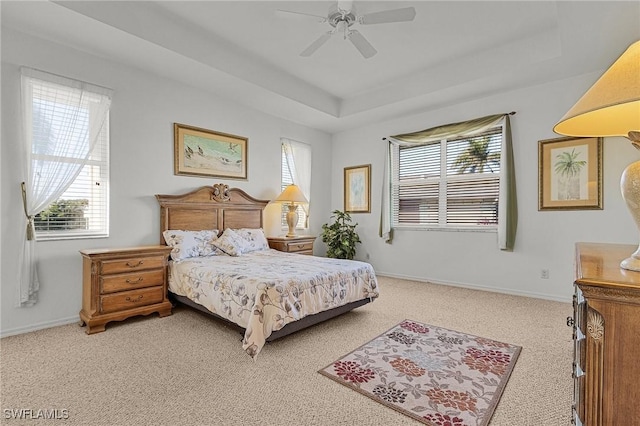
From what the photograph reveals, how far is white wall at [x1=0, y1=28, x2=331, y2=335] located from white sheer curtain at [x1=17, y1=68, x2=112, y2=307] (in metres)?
0.08

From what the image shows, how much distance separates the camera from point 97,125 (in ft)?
11.0

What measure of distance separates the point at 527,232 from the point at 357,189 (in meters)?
2.83

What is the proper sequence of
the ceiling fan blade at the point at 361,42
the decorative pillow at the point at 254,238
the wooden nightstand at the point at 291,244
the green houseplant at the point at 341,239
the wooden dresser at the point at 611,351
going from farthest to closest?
the green houseplant at the point at 341,239 < the wooden nightstand at the point at 291,244 < the decorative pillow at the point at 254,238 < the ceiling fan blade at the point at 361,42 < the wooden dresser at the point at 611,351

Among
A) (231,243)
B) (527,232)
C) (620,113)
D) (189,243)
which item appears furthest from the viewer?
(527,232)

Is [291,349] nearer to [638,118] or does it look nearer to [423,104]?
[638,118]

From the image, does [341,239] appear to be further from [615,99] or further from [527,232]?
[615,99]

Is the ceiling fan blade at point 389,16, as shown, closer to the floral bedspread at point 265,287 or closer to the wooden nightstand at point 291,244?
the floral bedspread at point 265,287

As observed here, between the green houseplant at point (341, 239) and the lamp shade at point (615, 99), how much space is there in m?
4.44

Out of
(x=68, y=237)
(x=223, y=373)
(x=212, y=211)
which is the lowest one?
(x=223, y=373)

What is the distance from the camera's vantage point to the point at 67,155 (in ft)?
10.4

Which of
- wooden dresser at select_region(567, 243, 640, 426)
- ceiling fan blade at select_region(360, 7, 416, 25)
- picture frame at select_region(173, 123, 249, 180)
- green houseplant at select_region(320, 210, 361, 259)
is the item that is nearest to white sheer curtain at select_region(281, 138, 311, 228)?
green houseplant at select_region(320, 210, 361, 259)

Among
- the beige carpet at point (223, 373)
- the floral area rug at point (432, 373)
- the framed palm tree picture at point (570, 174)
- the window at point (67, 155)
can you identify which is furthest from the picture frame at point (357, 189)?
the window at point (67, 155)

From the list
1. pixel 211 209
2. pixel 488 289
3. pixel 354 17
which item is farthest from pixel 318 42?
pixel 488 289

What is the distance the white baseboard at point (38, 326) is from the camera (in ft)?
9.33
